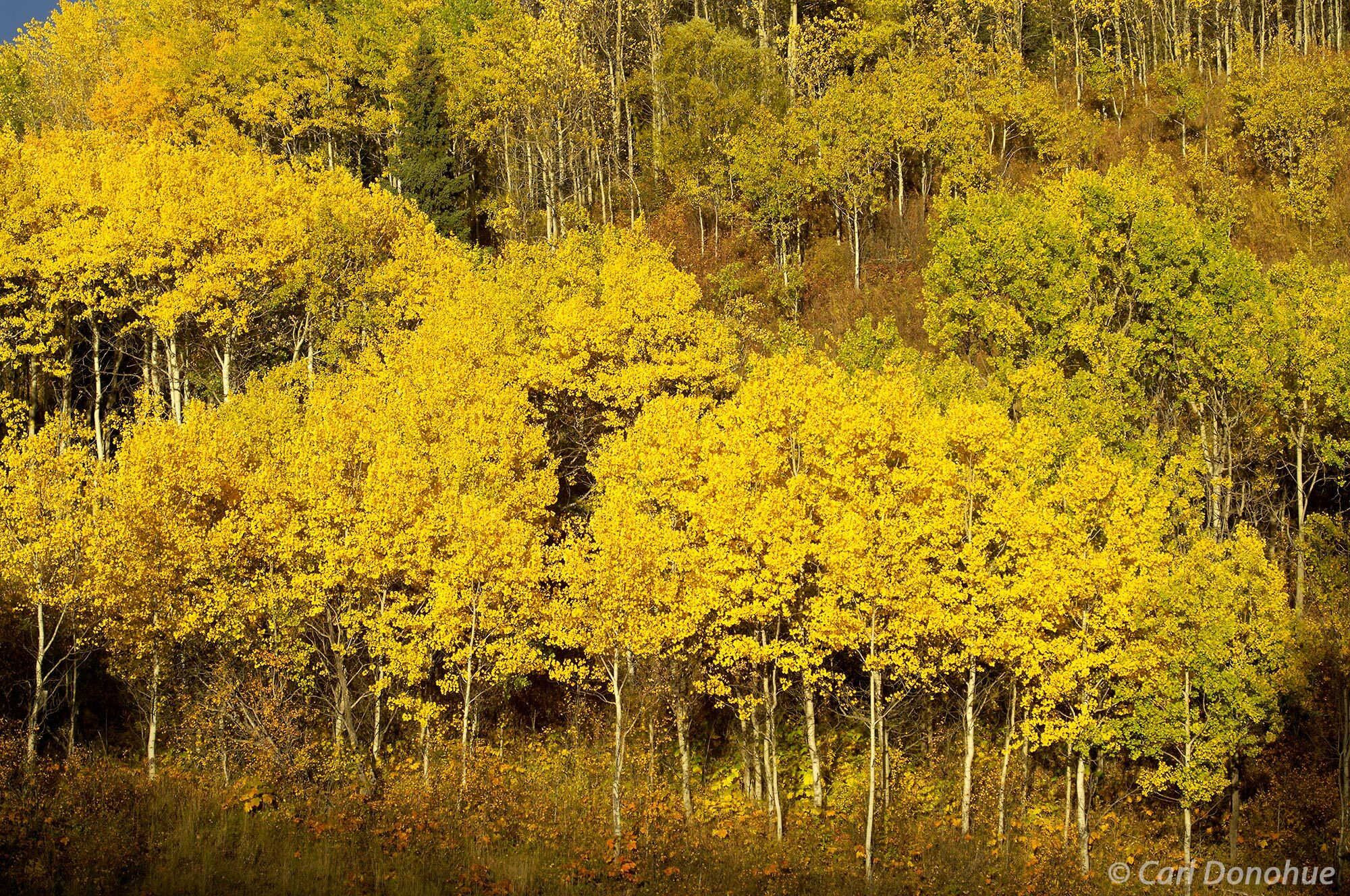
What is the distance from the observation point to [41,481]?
93.5 ft

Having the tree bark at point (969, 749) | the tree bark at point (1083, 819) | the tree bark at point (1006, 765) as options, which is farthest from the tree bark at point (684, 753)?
the tree bark at point (1083, 819)

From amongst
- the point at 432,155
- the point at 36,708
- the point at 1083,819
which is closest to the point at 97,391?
the point at 36,708

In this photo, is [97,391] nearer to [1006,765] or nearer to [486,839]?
[486,839]

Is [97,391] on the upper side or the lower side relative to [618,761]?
upper

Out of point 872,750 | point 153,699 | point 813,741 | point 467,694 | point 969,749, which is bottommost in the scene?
point 969,749

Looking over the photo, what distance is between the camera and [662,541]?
2702 centimetres

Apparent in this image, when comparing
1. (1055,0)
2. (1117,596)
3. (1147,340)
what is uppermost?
(1055,0)

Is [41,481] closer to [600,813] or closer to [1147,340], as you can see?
[600,813]

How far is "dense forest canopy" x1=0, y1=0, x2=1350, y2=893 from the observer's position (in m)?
27.2

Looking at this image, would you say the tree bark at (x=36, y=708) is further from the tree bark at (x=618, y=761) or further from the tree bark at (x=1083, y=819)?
the tree bark at (x=1083, y=819)

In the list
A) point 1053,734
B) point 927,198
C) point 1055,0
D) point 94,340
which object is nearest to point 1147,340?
point 1053,734

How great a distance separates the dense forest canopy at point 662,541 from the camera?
89.1 feet

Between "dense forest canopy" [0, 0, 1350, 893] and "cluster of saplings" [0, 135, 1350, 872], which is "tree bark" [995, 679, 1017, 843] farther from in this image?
"cluster of saplings" [0, 135, 1350, 872]

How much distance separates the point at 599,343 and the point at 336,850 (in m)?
19.1
